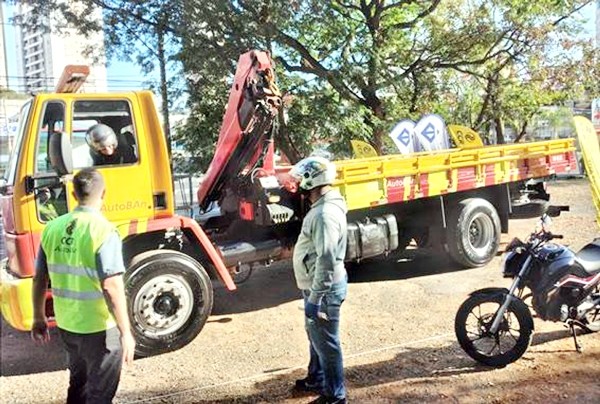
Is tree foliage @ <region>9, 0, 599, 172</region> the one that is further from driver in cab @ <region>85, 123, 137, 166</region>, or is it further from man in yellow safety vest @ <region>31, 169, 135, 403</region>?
man in yellow safety vest @ <region>31, 169, 135, 403</region>

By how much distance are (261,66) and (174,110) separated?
601cm

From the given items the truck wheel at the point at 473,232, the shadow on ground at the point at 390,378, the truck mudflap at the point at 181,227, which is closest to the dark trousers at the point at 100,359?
the shadow on ground at the point at 390,378

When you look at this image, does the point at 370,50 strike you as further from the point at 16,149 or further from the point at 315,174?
the point at 315,174

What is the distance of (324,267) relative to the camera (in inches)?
148

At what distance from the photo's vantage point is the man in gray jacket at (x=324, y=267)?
12.5 ft

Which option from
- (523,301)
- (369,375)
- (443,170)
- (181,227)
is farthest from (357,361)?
(443,170)

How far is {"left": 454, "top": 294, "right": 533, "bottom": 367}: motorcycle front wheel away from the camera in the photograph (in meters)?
4.66

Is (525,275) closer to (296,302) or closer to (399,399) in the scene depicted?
(399,399)

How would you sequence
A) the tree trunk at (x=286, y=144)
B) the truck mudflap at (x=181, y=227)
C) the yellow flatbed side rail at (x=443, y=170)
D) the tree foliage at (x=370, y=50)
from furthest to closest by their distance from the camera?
the tree trunk at (x=286, y=144) → the tree foliage at (x=370, y=50) → the yellow flatbed side rail at (x=443, y=170) → the truck mudflap at (x=181, y=227)

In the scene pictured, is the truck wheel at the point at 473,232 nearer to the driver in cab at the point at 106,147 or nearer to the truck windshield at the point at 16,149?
the driver in cab at the point at 106,147

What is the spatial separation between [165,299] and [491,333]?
2842 millimetres

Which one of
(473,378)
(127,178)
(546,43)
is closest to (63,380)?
(127,178)

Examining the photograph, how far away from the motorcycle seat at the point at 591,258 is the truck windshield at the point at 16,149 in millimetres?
4768

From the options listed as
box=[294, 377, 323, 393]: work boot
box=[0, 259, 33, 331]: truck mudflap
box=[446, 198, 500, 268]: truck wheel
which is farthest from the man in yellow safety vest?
box=[446, 198, 500, 268]: truck wheel
